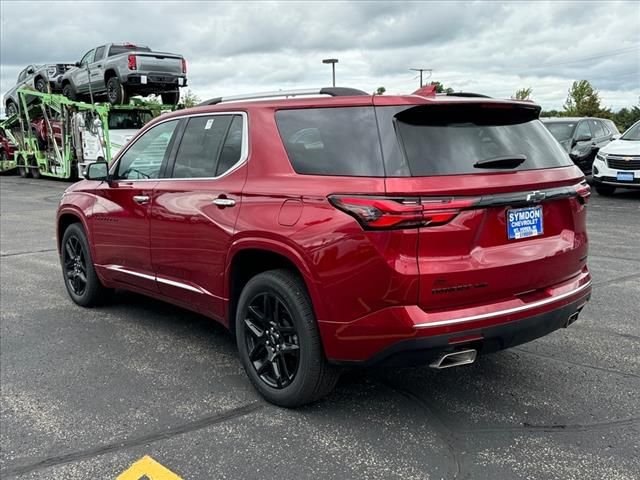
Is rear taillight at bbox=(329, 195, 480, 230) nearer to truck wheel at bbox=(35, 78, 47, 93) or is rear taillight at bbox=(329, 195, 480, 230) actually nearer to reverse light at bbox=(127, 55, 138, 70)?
reverse light at bbox=(127, 55, 138, 70)

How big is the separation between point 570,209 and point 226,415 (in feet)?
7.48

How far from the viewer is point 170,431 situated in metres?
3.30

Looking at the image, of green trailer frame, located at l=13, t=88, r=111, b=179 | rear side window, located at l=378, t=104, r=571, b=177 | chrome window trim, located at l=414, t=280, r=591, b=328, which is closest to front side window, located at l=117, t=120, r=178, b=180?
rear side window, located at l=378, t=104, r=571, b=177

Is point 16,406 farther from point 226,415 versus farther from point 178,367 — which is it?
point 226,415

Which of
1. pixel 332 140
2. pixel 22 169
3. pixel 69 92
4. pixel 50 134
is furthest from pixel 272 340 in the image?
pixel 22 169

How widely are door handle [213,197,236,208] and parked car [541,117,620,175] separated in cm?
1279

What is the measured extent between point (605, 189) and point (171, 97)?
1249cm

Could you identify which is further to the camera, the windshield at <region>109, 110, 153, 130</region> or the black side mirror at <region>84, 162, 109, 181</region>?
the windshield at <region>109, 110, 153, 130</region>

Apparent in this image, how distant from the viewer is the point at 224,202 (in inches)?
147

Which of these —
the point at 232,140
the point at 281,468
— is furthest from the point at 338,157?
the point at 281,468

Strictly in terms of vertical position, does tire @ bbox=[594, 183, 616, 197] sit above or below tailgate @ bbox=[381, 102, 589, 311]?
below

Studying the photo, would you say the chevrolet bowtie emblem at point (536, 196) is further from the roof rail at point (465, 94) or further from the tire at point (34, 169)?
the tire at point (34, 169)

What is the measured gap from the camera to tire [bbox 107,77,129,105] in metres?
17.2

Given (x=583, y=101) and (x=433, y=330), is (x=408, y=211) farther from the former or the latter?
(x=583, y=101)
